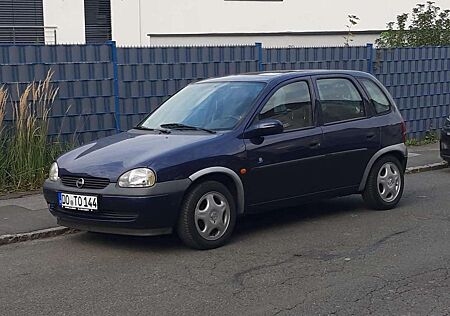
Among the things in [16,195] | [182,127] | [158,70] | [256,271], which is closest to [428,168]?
[158,70]

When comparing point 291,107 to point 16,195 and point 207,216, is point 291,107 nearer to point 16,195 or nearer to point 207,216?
point 207,216

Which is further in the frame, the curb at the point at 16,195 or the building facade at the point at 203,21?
the building facade at the point at 203,21

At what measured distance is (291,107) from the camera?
7910 mm

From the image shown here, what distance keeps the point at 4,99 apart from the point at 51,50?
3.72 feet

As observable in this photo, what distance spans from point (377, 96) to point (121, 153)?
11.3 feet

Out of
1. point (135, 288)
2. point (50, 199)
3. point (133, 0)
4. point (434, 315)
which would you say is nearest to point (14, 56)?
point (50, 199)

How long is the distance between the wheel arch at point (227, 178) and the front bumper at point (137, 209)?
14cm

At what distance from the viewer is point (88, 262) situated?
674 cm

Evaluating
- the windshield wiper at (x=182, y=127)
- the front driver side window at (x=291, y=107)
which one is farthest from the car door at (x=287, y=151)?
the windshield wiper at (x=182, y=127)

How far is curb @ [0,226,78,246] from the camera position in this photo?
25.1 ft

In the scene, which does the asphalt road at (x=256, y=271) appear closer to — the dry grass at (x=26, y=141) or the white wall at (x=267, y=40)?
the dry grass at (x=26, y=141)

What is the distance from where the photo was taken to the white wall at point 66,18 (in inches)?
1161

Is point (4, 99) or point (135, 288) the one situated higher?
point (4, 99)

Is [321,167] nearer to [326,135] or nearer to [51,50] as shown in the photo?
[326,135]
